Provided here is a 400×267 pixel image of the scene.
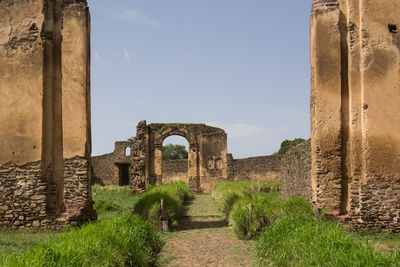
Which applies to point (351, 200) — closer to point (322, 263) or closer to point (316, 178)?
point (316, 178)

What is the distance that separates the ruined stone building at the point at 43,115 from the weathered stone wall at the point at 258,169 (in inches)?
725

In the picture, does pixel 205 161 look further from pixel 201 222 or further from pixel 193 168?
pixel 201 222

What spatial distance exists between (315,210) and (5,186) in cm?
675

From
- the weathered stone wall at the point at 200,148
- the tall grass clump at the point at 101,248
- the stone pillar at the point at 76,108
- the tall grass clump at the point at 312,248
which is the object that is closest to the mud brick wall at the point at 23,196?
the stone pillar at the point at 76,108

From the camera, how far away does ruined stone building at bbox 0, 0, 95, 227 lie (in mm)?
8938

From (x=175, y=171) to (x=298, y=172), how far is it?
58.6ft

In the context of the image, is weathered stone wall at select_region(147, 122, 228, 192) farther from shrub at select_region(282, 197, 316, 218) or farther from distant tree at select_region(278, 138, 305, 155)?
distant tree at select_region(278, 138, 305, 155)

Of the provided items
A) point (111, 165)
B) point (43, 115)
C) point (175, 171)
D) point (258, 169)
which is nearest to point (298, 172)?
point (43, 115)

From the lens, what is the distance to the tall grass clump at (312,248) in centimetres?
441

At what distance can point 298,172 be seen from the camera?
13.0m

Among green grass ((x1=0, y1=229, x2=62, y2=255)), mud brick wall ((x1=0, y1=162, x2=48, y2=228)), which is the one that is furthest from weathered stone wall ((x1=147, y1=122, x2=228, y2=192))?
green grass ((x1=0, y1=229, x2=62, y2=255))

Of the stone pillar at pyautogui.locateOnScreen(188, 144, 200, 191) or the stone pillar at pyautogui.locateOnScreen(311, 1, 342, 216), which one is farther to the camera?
the stone pillar at pyautogui.locateOnScreen(188, 144, 200, 191)

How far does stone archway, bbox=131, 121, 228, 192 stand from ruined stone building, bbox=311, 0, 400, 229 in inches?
725

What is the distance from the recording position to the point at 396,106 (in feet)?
28.8
